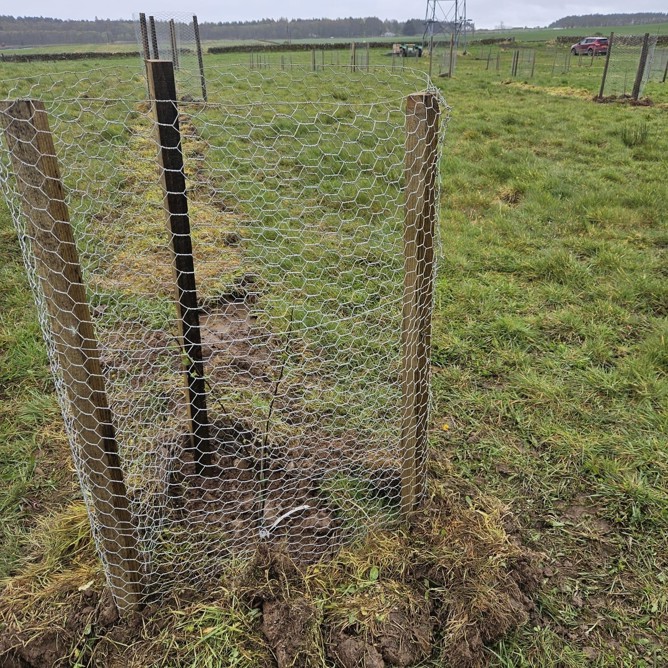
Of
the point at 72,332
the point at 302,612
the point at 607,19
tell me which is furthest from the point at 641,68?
the point at 607,19

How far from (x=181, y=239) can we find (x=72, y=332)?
590 mm

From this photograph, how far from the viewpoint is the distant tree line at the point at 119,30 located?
32.7 meters

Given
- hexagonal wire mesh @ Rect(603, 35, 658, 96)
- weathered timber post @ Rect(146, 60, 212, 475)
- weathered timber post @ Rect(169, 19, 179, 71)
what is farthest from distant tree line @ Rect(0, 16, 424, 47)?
→ weathered timber post @ Rect(146, 60, 212, 475)

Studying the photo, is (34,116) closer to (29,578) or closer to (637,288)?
(29,578)

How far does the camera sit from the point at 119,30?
27.9 meters

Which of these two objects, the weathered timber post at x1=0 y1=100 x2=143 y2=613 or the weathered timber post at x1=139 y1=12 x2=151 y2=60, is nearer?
the weathered timber post at x1=0 y1=100 x2=143 y2=613

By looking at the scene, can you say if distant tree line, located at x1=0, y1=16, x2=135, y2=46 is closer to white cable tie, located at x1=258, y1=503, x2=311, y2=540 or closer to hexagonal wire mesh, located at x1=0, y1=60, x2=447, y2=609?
hexagonal wire mesh, located at x1=0, y1=60, x2=447, y2=609

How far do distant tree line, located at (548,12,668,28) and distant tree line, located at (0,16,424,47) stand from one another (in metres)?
66.5

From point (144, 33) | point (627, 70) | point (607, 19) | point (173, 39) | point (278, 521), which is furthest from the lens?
point (607, 19)

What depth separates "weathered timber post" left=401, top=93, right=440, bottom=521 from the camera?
1832 millimetres

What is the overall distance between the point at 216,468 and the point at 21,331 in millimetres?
2022

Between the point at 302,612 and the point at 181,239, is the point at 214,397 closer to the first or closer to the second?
the point at 181,239

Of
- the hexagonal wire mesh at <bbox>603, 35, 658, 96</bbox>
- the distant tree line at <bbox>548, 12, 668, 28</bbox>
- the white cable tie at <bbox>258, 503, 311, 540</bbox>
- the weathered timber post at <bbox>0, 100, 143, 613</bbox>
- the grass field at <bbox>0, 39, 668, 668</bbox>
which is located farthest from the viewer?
the distant tree line at <bbox>548, 12, 668, 28</bbox>

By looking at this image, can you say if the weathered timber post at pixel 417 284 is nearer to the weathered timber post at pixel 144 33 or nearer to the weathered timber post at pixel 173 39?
the weathered timber post at pixel 144 33
